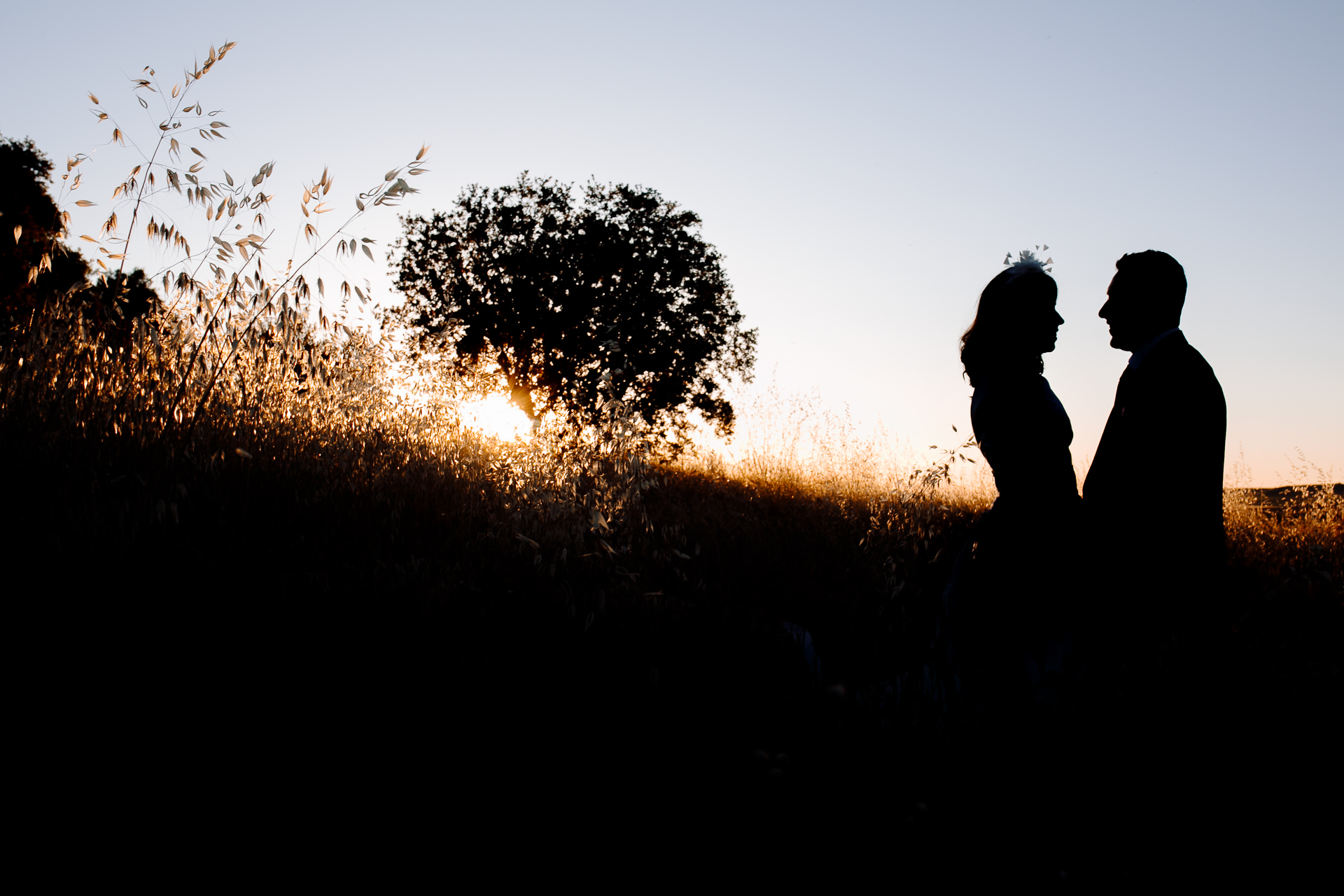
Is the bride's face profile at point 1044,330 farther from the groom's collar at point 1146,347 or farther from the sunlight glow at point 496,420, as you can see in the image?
the sunlight glow at point 496,420

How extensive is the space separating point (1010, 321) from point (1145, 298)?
0.69 metres

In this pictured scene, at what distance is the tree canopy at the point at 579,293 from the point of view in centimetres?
1634

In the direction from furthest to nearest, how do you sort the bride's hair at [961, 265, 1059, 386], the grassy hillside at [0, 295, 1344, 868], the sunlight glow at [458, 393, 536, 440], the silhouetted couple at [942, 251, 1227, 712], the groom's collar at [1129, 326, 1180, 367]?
the sunlight glow at [458, 393, 536, 440] → the groom's collar at [1129, 326, 1180, 367] → the bride's hair at [961, 265, 1059, 386] → the silhouetted couple at [942, 251, 1227, 712] → the grassy hillside at [0, 295, 1344, 868]

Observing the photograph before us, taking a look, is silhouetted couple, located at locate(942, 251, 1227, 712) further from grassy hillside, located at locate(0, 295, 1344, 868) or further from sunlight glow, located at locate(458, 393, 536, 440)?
sunlight glow, located at locate(458, 393, 536, 440)

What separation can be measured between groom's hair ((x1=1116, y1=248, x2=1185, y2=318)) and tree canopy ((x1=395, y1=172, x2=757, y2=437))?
13.3 metres

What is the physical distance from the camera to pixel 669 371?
16.3 m

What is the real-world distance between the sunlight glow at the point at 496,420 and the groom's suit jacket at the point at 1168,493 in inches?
129

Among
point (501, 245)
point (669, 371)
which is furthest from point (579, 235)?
point (669, 371)

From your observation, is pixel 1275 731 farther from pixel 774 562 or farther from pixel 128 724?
pixel 128 724

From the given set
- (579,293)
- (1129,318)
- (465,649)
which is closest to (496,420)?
(465,649)

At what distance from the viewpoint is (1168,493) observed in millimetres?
2285

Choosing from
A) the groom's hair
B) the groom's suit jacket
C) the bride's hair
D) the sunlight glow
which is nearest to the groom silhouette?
the groom's suit jacket

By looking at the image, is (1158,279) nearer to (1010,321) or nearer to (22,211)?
(1010,321)

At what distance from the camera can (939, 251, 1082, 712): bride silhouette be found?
2209mm
